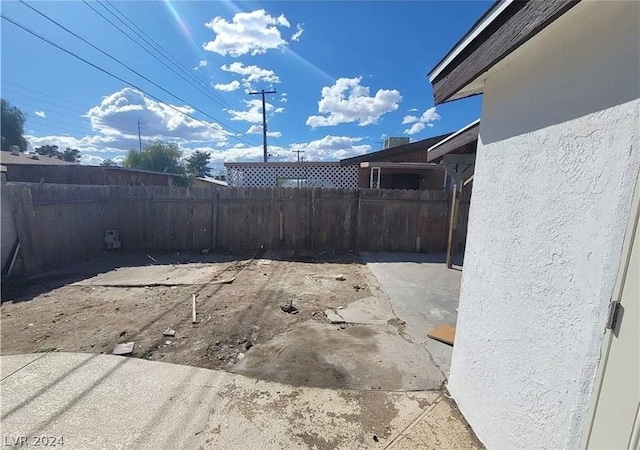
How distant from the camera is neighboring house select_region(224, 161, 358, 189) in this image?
12.3 metres

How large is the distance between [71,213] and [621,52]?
8602mm

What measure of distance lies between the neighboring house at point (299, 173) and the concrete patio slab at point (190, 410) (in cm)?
1043

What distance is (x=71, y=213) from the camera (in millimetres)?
6289

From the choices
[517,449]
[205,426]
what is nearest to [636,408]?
[517,449]

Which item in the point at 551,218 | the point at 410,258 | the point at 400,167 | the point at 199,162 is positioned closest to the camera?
the point at 551,218

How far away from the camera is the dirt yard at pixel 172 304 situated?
122 inches

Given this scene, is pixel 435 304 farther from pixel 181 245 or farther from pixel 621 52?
pixel 181 245

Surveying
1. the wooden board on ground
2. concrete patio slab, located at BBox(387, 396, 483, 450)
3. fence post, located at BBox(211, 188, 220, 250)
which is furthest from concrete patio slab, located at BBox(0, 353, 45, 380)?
fence post, located at BBox(211, 188, 220, 250)

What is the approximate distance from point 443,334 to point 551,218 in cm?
233

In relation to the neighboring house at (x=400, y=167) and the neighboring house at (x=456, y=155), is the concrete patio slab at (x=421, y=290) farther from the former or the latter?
the neighboring house at (x=400, y=167)

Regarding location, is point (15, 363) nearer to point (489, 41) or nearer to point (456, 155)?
point (489, 41)

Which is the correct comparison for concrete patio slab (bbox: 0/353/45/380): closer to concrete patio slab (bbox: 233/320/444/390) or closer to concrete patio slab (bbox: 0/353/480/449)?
concrete patio slab (bbox: 0/353/480/449)

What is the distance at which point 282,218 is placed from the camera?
7672 millimetres

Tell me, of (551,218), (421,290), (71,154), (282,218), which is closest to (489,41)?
(551,218)
